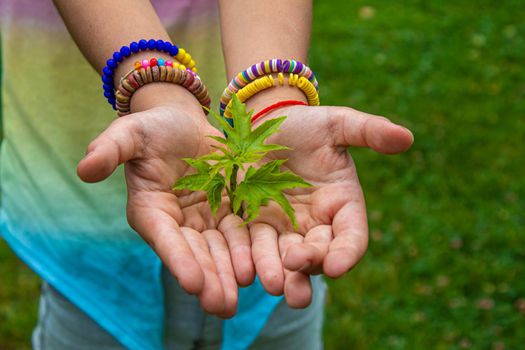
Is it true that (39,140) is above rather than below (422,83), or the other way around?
above

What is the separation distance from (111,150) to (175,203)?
0.29m

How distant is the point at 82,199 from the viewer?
2.63 m

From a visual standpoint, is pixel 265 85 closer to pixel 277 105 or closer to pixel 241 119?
pixel 277 105

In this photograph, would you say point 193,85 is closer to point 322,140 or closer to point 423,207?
point 322,140

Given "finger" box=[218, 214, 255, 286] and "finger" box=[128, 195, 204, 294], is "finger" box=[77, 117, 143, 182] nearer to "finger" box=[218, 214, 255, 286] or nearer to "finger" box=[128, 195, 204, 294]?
"finger" box=[128, 195, 204, 294]

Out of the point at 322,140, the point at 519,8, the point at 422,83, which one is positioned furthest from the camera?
the point at 519,8

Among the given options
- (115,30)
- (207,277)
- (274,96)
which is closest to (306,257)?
(207,277)

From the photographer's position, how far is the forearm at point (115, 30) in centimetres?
226

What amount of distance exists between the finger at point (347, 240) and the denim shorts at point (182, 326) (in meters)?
0.71

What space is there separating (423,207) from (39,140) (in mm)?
3191

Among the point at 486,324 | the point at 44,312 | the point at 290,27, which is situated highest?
the point at 290,27

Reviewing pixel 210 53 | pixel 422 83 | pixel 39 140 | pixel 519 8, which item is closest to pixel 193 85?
pixel 210 53

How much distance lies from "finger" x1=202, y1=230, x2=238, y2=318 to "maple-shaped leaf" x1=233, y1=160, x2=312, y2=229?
107mm

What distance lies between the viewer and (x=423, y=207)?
5152 millimetres
